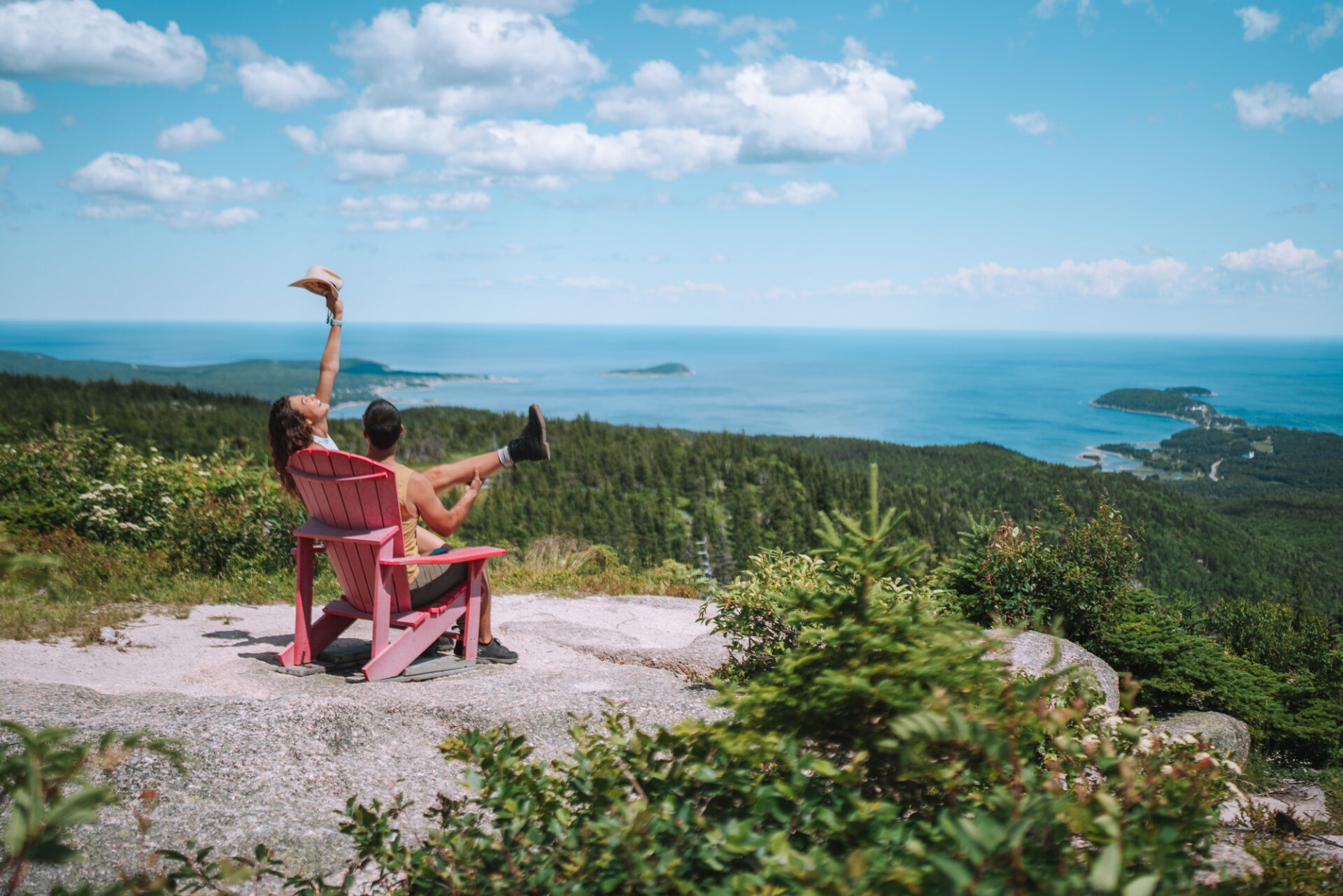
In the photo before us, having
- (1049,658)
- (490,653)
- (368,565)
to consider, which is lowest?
(490,653)

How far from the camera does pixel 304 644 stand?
4.75 metres

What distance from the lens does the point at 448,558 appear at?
4.41 meters

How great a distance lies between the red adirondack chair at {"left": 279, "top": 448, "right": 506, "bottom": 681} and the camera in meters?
4.16

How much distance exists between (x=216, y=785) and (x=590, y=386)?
197 metres

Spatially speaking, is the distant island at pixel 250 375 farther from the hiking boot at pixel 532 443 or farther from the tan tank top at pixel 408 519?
the hiking boot at pixel 532 443

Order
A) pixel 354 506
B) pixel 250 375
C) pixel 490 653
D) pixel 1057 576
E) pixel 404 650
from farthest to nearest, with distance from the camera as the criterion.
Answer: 1. pixel 250 375
2. pixel 1057 576
3. pixel 490 653
4. pixel 404 650
5. pixel 354 506

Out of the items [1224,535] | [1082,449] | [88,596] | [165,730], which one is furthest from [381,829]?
[1082,449]

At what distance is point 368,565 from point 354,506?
0.39 metres

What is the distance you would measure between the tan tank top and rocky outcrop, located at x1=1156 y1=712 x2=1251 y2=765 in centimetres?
494

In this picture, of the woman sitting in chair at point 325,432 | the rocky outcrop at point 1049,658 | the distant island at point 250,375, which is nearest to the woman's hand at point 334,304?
the woman sitting in chair at point 325,432

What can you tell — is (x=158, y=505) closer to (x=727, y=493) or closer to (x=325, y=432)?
(x=325, y=432)

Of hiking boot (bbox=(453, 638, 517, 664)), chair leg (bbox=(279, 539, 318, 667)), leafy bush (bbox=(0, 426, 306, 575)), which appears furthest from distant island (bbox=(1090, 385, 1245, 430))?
chair leg (bbox=(279, 539, 318, 667))

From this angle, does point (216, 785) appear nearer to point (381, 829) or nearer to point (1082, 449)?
point (381, 829)

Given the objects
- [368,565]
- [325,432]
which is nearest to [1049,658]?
[368,565]
